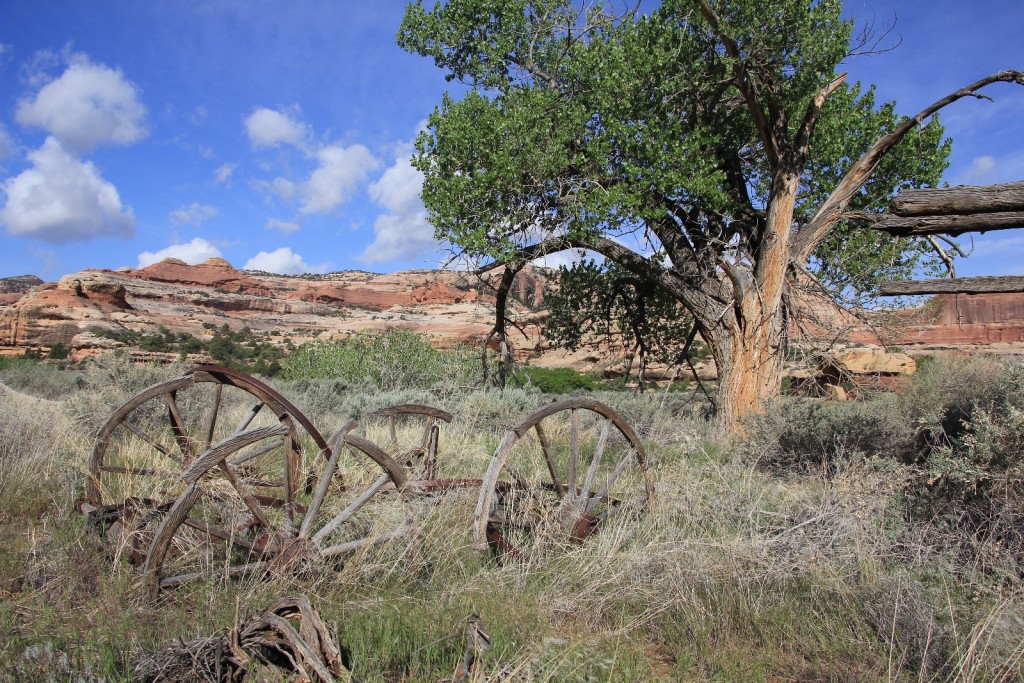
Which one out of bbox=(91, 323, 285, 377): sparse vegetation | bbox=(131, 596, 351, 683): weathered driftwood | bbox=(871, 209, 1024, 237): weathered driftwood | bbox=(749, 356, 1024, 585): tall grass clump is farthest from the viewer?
bbox=(91, 323, 285, 377): sparse vegetation

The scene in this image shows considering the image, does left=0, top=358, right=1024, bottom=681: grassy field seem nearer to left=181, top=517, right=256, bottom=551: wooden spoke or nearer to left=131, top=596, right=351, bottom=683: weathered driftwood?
left=131, top=596, right=351, bottom=683: weathered driftwood

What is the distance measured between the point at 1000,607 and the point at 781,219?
21.9 feet

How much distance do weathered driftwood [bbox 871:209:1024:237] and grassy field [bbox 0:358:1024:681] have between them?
4.35 ft

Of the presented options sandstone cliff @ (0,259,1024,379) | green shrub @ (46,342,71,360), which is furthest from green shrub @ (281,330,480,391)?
green shrub @ (46,342,71,360)

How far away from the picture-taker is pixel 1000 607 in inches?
132

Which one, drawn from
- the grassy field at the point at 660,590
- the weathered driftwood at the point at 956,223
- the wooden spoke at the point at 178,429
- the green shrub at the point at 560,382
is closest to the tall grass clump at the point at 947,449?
the grassy field at the point at 660,590

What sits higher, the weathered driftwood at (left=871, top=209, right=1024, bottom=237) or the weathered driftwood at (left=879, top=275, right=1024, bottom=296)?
the weathered driftwood at (left=871, top=209, right=1024, bottom=237)

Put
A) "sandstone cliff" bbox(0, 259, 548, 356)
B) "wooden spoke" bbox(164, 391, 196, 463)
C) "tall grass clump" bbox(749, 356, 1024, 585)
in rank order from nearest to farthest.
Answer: "tall grass clump" bbox(749, 356, 1024, 585)
"wooden spoke" bbox(164, 391, 196, 463)
"sandstone cliff" bbox(0, 259, 548, 356)

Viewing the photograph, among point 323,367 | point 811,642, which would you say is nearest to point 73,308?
point 323,367

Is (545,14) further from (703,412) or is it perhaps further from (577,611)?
(577,611)

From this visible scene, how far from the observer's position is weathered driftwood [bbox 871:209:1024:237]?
5.24m

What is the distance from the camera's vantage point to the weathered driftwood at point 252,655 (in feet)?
8.03

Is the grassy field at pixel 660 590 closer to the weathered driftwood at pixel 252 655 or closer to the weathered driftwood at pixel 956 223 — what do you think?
the weathered driftwood at pixel 252 655

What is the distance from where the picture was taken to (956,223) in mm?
5457
